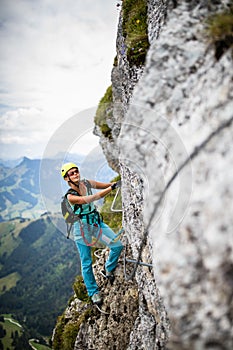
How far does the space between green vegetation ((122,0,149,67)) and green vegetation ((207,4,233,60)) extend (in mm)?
5095

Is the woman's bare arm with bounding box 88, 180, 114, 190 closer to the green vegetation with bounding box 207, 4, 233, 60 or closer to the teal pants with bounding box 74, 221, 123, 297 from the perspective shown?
the teal pants with bounding box 74, 221, 123, 297

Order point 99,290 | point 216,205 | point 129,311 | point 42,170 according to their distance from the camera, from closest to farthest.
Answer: point 216,205
point 42,170
point 129,311
point 99,290

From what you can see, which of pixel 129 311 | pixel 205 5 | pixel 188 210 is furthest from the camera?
pixel 129 311

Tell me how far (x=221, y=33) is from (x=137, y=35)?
6.32 m

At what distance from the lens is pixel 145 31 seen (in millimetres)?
8820

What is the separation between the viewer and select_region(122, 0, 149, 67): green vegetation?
8648mm

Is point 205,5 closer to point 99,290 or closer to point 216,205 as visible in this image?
point 216,205

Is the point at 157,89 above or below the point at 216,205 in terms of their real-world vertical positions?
above

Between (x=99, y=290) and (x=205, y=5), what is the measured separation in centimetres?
1189

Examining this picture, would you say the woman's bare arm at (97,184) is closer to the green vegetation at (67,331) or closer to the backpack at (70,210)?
the backpack at (70,210)

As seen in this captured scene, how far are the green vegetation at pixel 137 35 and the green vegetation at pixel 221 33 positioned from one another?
5.09m

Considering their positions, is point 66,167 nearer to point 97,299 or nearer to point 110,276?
point 110,276

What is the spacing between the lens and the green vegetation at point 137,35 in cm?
865

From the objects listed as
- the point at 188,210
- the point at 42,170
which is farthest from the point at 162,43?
the point at 42,170
